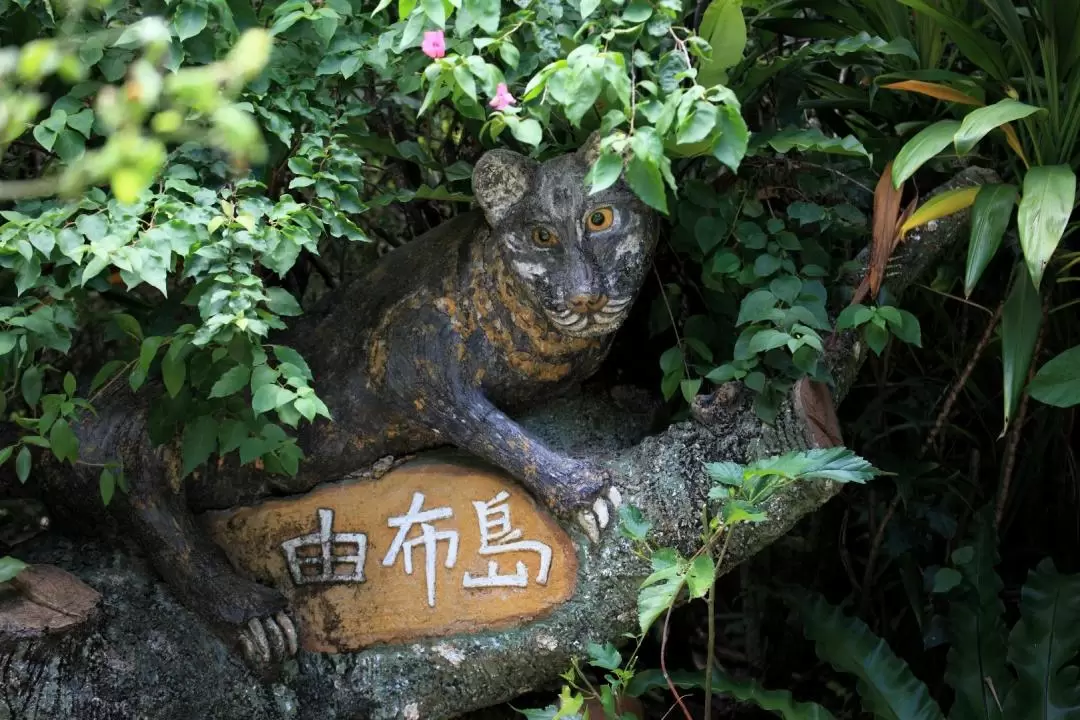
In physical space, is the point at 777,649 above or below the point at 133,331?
below

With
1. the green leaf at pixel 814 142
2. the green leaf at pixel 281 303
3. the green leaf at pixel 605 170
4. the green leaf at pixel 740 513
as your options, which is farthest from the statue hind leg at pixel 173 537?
the green leaf at pixel 814 142

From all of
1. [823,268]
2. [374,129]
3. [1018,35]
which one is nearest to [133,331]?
[374,129]

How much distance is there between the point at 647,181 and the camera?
1791 millimetres

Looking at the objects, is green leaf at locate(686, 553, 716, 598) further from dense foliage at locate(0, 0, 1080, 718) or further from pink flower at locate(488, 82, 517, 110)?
pink flower at locate(488, 82, 517, 110)

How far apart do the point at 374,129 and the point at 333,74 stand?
594mm

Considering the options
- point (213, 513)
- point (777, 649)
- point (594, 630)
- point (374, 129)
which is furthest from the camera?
point (777, 649)

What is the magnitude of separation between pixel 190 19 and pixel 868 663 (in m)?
1.97

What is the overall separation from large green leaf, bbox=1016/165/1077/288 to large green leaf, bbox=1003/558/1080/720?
2.83 ft

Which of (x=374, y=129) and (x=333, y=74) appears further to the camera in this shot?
(x=374, y=129)

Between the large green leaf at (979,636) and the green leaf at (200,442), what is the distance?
1.72 meters

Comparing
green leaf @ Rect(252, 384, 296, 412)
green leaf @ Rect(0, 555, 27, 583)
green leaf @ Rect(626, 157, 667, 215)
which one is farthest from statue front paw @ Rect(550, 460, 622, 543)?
green leaf @ Rect(0, 555, 27, 583)

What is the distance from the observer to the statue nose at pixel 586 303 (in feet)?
7.07

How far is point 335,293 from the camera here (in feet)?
8.73

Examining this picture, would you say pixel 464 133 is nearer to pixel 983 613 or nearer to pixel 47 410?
pixel 47 410
